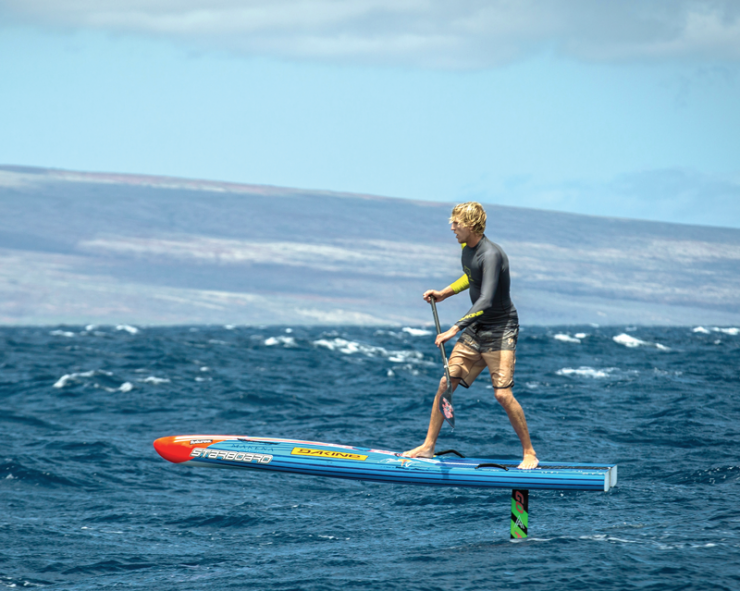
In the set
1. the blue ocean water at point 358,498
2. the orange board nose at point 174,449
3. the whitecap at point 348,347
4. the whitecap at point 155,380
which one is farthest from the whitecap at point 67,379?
the orange board nose at point 174,449

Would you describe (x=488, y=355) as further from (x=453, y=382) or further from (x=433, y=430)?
(x=433, y=430)

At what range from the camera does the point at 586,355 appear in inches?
1531

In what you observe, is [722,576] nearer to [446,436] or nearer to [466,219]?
[466,219]

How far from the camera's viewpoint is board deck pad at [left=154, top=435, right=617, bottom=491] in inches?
357

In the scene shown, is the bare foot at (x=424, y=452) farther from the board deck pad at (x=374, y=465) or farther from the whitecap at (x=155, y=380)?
the whitecap at (x=155, y=380)

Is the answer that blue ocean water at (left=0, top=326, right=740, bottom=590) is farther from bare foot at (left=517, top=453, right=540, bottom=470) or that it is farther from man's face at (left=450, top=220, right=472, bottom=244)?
man's face at (left=450, top=220, right=472, bottom=244)

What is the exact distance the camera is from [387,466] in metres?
9.67

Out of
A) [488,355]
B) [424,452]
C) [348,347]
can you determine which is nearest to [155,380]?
[348,347]

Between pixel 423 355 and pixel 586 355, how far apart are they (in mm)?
7372

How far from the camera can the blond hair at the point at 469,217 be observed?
868 centimetres

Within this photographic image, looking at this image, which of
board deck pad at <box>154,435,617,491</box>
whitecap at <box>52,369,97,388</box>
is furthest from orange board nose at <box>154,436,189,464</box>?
whitecap at <box>52,369,97,388</box>

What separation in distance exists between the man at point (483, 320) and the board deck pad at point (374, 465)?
29 cm

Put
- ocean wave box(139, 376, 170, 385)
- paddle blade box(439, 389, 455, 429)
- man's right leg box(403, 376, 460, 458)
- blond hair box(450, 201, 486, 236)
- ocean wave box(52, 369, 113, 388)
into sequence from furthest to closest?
1. ocean wave box(139, 376, 170, 385)
2. ocean wave box(52, 369, 113, 388)
3. man's right leg box(403, 376, 460, 458)
4. paddle blade box(439, 389, 455, 429)
5. blond hair box(450, 201, 486, 236)

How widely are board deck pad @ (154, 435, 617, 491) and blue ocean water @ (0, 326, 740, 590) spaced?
0.77 meters
